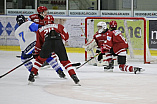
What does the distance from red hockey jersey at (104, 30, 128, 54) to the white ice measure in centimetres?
39

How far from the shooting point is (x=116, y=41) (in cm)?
852

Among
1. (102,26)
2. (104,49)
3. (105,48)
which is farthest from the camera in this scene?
(102,26)

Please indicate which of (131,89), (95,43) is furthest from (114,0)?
(131,89)

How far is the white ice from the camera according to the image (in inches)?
232

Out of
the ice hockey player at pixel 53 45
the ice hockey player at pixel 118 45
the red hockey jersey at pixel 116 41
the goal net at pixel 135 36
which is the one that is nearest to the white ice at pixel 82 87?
the ice hockey player at pixel 118 45

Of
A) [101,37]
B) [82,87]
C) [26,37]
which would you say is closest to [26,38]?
[26,37]

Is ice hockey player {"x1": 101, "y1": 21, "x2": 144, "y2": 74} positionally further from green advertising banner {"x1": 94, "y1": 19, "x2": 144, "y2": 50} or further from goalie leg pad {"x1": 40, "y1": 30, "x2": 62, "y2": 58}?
goalie leg pad {"x1": 40, "y1": 30, "x2": 62, "y2": 58}

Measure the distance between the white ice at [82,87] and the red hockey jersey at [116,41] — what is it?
15.3 inches

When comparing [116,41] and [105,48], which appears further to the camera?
[105,48]

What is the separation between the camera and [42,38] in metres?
7.21

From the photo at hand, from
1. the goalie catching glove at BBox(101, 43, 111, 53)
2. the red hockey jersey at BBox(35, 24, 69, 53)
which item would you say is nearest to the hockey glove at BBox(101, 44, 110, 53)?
the goalie catching glove at BBox(101, 43, 111, 53)

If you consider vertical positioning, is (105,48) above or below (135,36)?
below

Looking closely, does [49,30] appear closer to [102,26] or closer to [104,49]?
[104,49]

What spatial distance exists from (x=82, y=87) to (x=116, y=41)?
1.85 metres
